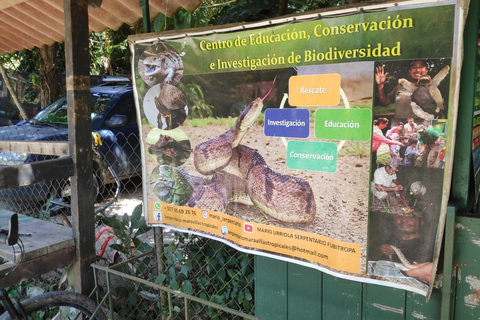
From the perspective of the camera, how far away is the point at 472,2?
152cm

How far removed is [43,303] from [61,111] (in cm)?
463

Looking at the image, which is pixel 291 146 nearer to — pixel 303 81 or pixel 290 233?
pixel 303 81

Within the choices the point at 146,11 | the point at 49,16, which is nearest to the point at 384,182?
the point at 146,11

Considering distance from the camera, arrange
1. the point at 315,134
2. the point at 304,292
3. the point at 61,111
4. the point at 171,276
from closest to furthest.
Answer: the point at 315,134
the point at 304,292
the point at 171,276
the point at 61,111

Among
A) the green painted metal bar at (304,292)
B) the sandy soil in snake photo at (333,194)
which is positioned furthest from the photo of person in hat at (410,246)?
the green painted metal bar at (304,292)

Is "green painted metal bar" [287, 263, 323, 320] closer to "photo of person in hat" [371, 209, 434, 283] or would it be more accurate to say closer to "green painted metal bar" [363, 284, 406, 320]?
"green painted metal bar" [363, 284, 406, 320]

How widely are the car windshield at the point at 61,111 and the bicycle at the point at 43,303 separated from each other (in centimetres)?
402

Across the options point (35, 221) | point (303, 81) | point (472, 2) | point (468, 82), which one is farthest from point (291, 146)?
point (35, 221)

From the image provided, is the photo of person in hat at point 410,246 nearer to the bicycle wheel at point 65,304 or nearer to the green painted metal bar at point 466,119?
the green painted metal bar at point 466,119

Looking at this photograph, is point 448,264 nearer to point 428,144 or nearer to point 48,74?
point 428,144

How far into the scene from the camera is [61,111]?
6.47 m

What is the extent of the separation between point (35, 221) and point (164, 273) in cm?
103

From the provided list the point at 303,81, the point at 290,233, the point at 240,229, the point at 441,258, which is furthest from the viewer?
the point at 240,229

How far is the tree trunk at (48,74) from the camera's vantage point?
8195 mm
